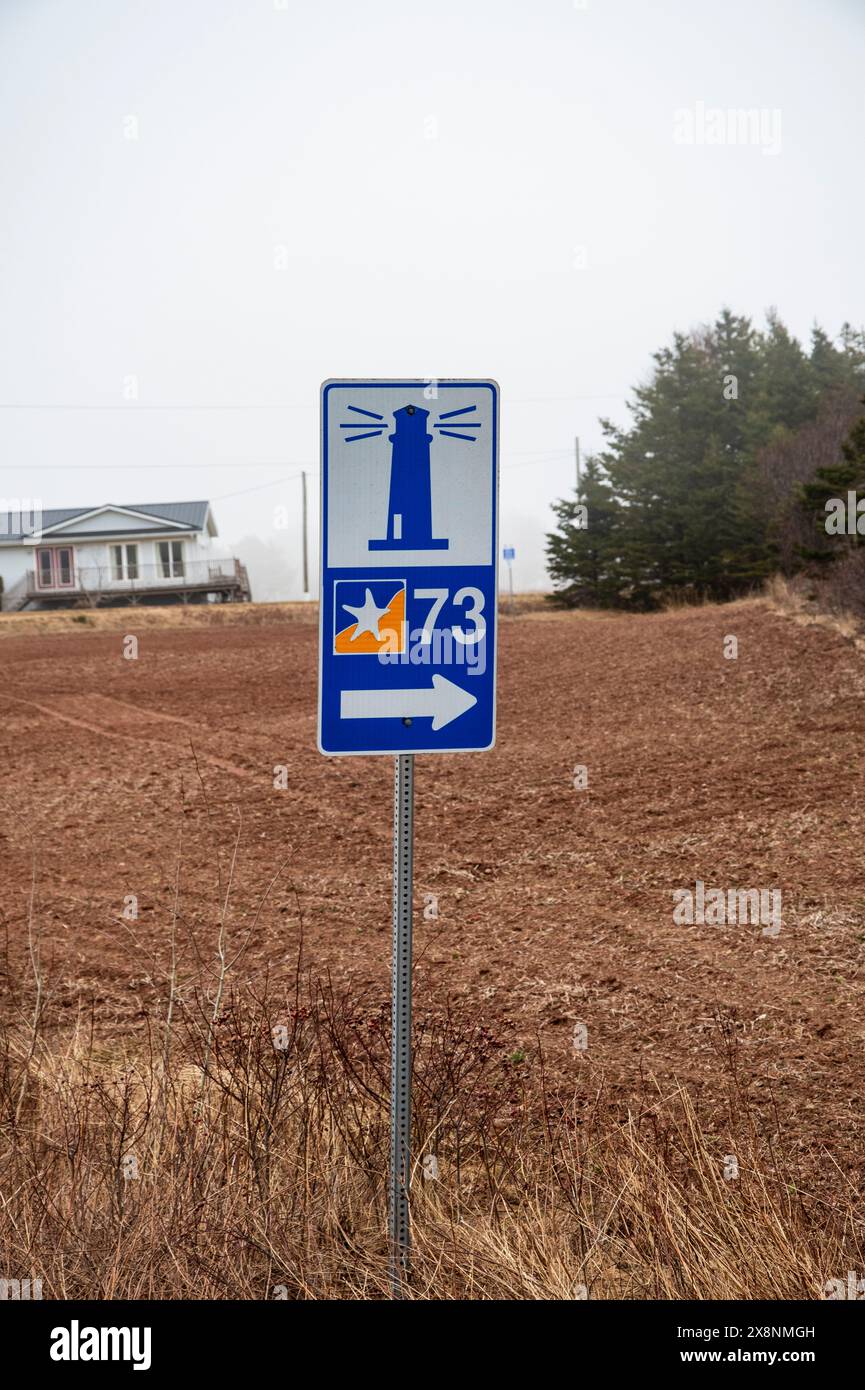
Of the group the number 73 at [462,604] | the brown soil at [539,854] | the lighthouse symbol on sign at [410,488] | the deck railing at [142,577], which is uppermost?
the deck railing at [142,577]

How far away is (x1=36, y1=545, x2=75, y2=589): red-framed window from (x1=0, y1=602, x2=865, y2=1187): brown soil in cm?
3173

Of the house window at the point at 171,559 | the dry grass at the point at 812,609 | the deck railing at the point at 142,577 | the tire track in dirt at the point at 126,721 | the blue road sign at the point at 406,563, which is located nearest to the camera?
the blue road sign at the point at 406,563

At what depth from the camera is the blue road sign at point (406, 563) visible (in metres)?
3.15

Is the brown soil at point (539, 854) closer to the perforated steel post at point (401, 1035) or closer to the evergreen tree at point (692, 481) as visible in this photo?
the perforated steel post at point (401, 1035)

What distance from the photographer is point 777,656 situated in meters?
16.8

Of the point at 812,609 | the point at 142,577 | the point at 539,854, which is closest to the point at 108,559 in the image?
the point at 142,577

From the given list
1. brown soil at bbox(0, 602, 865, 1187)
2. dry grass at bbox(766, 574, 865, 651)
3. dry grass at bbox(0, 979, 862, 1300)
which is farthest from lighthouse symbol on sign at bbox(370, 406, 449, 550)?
dry grass at bbox(766, 574, 865, 651)

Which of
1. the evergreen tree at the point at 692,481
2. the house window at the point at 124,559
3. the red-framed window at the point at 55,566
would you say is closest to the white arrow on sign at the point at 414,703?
the evergreen tree at the point at 692,481

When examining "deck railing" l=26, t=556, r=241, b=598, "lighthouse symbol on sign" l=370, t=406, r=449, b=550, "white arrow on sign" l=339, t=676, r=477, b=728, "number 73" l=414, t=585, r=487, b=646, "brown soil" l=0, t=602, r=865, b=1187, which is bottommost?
"brown soil" l=0, t=602, r=865, b=1187

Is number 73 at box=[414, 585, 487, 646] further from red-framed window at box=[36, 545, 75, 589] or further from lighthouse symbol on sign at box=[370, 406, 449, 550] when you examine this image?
red-framed window at box=[36, 545, 75, 589]

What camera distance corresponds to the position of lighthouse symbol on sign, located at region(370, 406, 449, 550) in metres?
3.16

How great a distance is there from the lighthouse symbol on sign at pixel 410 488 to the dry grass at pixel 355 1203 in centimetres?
177
